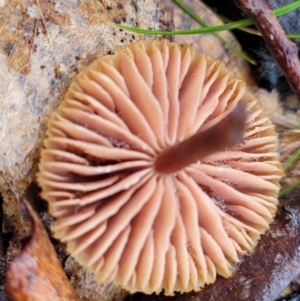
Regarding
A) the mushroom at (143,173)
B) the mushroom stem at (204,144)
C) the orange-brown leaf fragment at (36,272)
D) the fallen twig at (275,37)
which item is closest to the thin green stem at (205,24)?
the fallen twig at (275,37)

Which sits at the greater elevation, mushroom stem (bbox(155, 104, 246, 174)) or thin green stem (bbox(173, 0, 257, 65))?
thin green stem (bbox(173, 0, 257, 65))

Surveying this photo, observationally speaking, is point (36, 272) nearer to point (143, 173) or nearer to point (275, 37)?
point (143, 173)

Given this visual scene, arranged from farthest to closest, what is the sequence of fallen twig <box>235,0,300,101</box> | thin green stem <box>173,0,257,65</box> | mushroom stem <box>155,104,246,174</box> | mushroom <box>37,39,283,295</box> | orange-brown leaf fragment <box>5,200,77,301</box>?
1. thin green stem <box>173,0,257,65</box>
2. fallen twig <box>235,0,300,101</box>
3. orange-brown leaf fragment <box>5,200,77,301</box>
4. mushroom <box>37,39,283,295</box>
5. mushroom stem <box>155,104,246,174</box>

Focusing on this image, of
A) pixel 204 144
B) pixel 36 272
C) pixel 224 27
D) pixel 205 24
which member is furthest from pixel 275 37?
pixel 36 272

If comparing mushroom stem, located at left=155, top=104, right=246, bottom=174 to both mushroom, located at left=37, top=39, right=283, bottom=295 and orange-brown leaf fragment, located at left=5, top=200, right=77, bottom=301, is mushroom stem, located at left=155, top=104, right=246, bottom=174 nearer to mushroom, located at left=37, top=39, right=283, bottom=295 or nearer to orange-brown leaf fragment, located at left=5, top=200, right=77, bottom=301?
mushroom, located at left=37, top=39, right=283, bottom=295

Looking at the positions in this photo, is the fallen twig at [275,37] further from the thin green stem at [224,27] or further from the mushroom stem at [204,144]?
the mushroom stem at [204,144]

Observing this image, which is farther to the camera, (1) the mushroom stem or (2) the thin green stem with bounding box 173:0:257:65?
(2) the thin green stem with bounding box 173:0:257:65

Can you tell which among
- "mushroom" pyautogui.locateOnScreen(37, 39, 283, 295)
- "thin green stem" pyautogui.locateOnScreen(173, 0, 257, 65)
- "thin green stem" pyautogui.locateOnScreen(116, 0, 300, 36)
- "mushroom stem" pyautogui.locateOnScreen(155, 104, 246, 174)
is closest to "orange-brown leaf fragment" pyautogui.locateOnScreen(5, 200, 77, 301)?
"mushroom" pyautogui.locateOnScreen(37, 39, 283, 295)
